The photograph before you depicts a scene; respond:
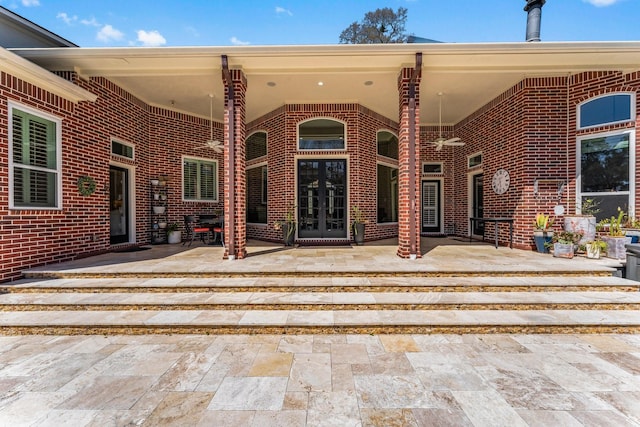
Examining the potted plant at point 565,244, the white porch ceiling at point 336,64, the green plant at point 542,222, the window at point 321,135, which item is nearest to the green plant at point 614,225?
the potted plant at point 565,244

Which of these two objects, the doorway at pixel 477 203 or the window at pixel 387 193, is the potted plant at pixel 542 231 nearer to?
the doorway at pixel 477 203

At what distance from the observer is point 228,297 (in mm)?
3592

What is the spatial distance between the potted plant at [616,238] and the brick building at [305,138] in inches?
26.5

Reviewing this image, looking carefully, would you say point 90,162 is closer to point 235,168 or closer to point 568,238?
point 235,168

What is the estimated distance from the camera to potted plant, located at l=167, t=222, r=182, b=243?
752 centimetres

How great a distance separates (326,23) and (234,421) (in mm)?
8698

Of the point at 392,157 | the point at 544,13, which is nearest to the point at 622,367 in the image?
the point at 392,157

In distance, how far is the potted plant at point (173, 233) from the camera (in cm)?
752

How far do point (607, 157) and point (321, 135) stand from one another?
6178 mm

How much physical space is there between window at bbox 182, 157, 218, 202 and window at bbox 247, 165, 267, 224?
3.34ft

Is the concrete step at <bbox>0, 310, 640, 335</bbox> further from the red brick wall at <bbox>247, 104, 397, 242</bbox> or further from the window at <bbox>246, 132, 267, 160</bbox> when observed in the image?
the window at <bbox>246, 132, 267, 160</bbox>

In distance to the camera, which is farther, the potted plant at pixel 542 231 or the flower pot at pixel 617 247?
the potted plant at pixel 542 231

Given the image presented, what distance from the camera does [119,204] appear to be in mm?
6840

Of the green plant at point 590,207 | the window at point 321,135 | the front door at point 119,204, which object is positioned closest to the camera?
the green plant at point 590,207
